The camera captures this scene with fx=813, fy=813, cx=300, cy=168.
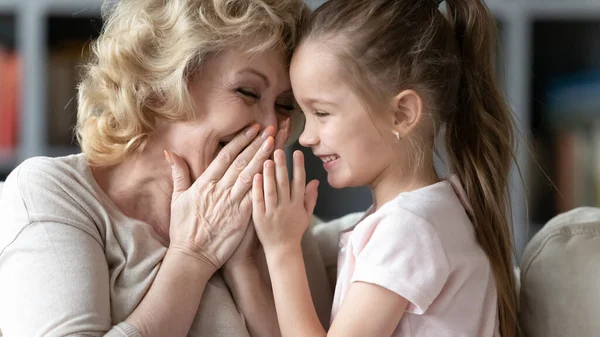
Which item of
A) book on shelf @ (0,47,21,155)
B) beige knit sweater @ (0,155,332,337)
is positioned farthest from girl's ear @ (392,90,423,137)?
book on shelf @ (0,47,21,155)

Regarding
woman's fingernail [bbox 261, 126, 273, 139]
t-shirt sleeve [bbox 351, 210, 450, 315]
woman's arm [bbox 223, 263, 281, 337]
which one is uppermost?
woman's fingernail [bbox 261, 126, 273, 139]

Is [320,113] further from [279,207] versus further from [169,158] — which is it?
[169,158]

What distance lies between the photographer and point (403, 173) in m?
1.46

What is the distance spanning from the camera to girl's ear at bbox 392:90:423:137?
1391 mm

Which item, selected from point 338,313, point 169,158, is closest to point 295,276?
point 338,313

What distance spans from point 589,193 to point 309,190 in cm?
207

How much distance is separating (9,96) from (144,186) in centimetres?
179

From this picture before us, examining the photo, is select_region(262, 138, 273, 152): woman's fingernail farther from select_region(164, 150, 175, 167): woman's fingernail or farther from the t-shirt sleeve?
the t-shirt sleeve

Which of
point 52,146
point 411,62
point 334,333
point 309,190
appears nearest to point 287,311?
point 334,333

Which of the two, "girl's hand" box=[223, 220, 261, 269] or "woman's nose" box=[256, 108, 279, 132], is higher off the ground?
"woman's nose" box=[256, 108, 279, 132]

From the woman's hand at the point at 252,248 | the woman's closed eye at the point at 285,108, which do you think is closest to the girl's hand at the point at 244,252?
the woman's hand at the point at 252,248

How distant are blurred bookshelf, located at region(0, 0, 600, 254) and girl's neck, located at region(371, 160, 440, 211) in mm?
1655

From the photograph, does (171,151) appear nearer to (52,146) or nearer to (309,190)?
(309,190)

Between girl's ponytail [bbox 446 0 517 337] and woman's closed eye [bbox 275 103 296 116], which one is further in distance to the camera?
woman's closed eye [bbox 275 103 296 116]
